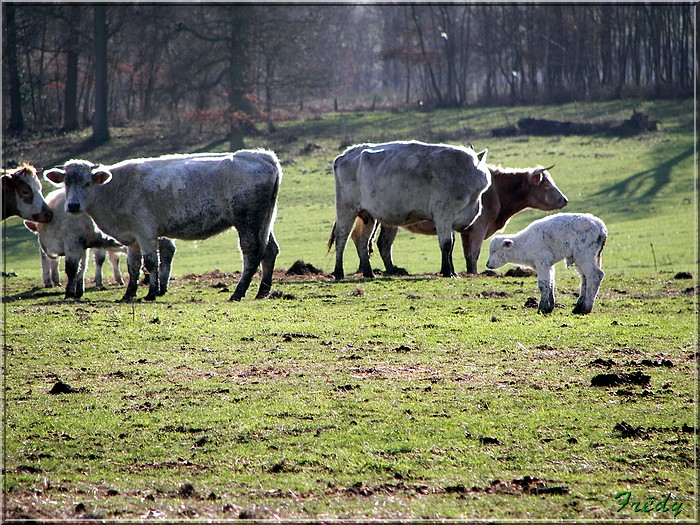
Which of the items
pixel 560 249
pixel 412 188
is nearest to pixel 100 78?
pixel 412 188

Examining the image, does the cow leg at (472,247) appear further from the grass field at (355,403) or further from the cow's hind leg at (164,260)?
the cow's hind leg at (164,260)

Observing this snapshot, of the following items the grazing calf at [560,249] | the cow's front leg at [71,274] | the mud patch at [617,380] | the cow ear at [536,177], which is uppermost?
the cow ear at [536,177]

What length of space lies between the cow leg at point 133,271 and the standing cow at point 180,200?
33 millimetres

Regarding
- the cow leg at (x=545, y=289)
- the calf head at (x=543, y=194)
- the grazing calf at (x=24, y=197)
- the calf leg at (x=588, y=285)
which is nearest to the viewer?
the calf leg at (x=588, y=285)

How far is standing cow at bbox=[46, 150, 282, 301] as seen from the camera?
14516mm

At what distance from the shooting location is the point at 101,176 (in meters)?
14.3

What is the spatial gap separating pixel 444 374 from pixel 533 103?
50.9 metres

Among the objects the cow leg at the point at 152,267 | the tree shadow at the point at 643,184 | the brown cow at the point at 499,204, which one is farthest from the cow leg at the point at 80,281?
the tree shadow at the point at 643,184

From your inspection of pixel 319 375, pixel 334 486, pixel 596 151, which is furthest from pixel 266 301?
pixel 596 151

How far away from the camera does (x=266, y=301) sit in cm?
1434

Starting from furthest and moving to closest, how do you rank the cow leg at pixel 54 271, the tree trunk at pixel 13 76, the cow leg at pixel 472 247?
the tree trunk at pixel 13 76 < the cow leg at pixel 472 247 < the cow leg at pixel 54 271

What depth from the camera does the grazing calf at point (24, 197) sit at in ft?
48.8

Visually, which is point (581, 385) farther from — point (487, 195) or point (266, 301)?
point (487, 195)

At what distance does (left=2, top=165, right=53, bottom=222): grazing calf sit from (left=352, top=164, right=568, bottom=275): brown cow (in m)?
6.62
